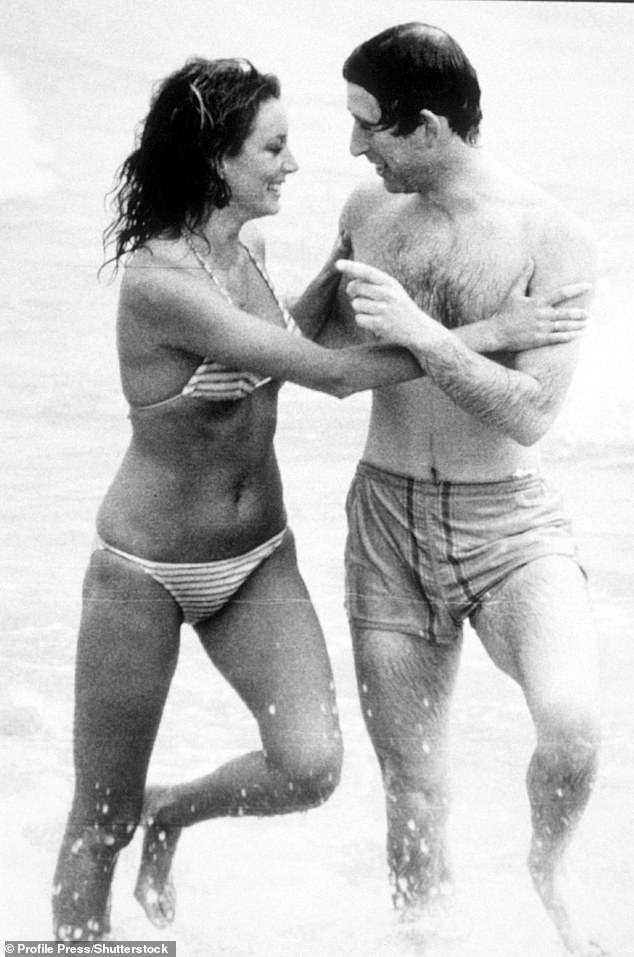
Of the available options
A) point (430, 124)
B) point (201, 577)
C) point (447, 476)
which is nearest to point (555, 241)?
point (430, 124)

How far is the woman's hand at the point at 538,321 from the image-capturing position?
2.40 metres

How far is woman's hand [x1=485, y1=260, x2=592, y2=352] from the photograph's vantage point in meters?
2.40

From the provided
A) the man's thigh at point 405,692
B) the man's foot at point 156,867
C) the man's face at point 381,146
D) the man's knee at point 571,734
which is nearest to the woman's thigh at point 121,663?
the man's foot at point 156,867

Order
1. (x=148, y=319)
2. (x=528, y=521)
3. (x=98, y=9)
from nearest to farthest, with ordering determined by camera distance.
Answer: (x=148, y=319)
(x=528, y=521)
(x=98, y=9)

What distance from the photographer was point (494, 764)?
2727 mm

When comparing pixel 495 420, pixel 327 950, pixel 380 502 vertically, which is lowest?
pixel 327 950

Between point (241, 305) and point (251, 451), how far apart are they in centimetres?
24

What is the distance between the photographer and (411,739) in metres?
2.65

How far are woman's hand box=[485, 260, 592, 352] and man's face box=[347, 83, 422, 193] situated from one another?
28 centimetres

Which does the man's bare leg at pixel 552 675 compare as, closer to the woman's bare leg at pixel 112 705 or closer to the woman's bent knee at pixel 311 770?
the woman's bent knee at pixel 311 770

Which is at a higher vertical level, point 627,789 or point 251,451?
point 251,451

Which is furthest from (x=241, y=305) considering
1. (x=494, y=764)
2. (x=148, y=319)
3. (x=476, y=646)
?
(x=494, y=764)

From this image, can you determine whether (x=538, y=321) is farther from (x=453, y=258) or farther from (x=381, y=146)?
(x=381, y=146)

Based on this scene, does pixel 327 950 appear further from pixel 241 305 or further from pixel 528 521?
pixel 241 305
